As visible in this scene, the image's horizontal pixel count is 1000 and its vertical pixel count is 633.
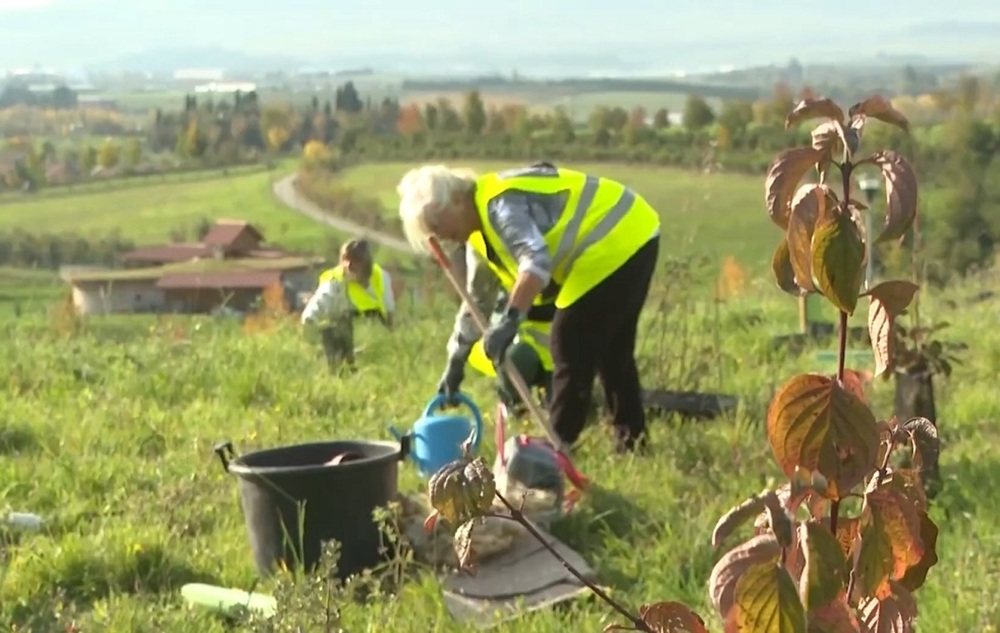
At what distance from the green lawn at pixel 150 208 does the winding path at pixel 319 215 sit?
0.21 metres

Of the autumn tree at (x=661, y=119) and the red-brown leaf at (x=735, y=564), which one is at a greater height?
the red-brown leaf at (x=735, y=564)

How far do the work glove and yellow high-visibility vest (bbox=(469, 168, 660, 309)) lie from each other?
29 centimetres

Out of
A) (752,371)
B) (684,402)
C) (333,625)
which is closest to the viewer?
(333,625)

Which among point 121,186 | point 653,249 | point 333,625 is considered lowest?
point 121,186

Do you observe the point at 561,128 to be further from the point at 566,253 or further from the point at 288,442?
the point at 566,253

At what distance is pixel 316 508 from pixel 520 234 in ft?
4.31

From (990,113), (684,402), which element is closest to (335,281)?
(684,402)

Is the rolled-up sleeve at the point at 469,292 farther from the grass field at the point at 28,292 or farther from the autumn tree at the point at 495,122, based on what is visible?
the autumn tree at the point at 495,122

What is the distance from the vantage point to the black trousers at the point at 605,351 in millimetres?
5074

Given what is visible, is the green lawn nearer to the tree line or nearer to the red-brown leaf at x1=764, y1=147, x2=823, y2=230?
the tree line

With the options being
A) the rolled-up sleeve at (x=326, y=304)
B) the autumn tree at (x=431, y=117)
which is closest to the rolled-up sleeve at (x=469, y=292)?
the rolled-up sleeve at (x=326, y=304)

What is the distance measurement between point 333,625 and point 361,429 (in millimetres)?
2895

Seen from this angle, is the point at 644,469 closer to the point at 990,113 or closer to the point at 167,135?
the point at 990,113

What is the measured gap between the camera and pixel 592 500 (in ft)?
14.9
